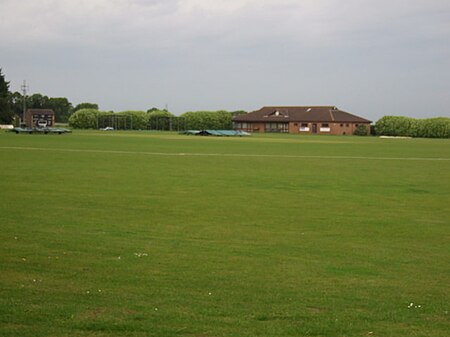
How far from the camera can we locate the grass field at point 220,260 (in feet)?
22.9

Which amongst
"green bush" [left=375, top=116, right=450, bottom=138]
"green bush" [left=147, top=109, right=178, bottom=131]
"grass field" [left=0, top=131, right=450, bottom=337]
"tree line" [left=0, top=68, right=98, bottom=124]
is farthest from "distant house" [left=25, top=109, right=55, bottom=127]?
"grass field" [left=0, top=131, right=450, bottom=337]

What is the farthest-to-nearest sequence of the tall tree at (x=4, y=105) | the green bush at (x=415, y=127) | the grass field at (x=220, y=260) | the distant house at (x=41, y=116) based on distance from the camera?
the distant house at (x=41, y=116) → the green bush at (x=415, y=127) → the tall tree at (x=4, y=105) → the grass field at (x=220, y=260)

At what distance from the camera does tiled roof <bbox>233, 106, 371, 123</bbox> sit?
440ft

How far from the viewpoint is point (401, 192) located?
22.2 metres

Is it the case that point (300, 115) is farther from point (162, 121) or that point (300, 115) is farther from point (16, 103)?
point (16, 103)

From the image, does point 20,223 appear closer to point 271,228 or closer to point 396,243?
point 271,228

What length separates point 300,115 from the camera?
139 metres

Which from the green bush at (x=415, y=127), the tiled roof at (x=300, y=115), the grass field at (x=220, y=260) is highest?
the tiled roof at (x=300, y=115)

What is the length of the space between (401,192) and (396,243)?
10.00 m

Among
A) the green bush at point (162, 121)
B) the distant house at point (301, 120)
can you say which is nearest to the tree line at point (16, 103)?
the green bush at point (162, 121)

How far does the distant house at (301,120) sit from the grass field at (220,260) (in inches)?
4393

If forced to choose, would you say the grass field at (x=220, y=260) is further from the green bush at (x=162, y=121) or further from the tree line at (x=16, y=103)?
the green bush at (x=162, y=121)

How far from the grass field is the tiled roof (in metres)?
113

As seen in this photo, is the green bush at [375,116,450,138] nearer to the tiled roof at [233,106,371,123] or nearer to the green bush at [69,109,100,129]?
the tiled roof at [233,106,371,123]
